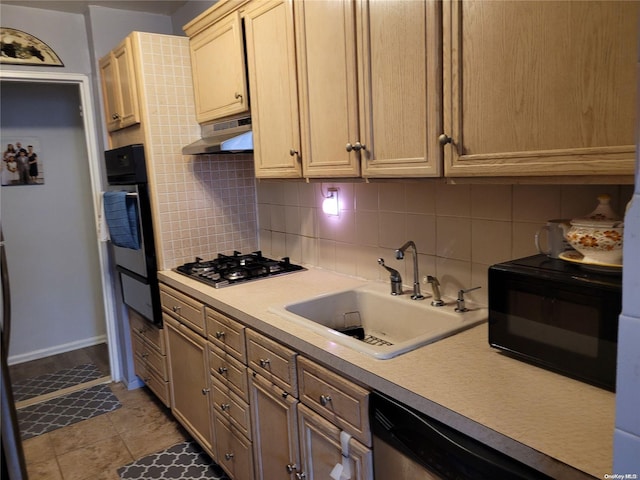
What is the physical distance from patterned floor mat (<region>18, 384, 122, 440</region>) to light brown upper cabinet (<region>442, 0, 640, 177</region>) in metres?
2.70

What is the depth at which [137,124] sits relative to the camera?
261 centimetres

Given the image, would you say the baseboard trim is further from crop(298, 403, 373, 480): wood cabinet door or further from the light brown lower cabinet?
crop(298, 403, 373, 480): wood cabinet door

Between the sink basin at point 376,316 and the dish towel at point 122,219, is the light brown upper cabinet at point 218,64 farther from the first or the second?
the sink basin at point 376,316

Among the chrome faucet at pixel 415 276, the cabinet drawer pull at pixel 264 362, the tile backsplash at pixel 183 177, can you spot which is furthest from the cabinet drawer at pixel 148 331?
the chrome faucet at pixel 415 276

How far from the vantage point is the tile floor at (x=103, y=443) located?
238cm

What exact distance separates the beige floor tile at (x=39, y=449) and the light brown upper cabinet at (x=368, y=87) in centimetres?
205

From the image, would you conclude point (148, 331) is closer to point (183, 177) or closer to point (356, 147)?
point (183, 177)

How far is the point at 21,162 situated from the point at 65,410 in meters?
1.95

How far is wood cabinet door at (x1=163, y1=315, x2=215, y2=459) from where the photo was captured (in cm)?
225

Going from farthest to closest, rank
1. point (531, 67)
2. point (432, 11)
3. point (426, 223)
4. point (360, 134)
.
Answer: point (426, 223) → point (360, 134) → point (432, 11) → point (531, 67)

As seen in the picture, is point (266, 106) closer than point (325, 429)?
No

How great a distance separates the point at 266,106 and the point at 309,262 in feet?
2.85

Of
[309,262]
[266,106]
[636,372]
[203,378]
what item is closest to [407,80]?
[266,106]

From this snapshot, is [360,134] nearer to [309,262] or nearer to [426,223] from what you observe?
[426,223]
